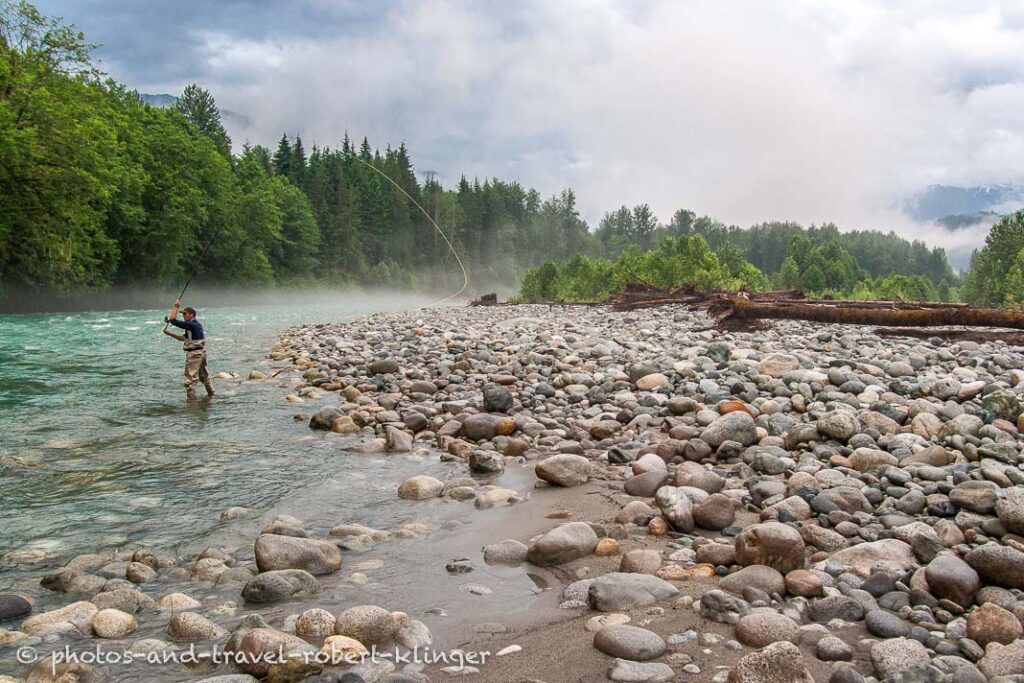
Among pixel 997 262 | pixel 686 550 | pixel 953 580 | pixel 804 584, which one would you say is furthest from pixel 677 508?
pixel 997 262

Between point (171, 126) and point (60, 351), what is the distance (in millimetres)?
41883

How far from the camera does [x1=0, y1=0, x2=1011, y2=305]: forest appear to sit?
26.2 m

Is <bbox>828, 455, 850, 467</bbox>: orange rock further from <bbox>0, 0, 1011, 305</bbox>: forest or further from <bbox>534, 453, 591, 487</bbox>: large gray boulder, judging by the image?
<bbox>0, 0, 1011, 305</bbox>: forest

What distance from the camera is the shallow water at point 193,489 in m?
3.01

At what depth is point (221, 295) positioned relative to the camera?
52.0 meters

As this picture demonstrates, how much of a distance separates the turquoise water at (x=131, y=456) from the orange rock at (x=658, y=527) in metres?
2.57

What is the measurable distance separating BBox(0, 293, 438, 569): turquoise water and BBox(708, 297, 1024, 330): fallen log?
31.0ft

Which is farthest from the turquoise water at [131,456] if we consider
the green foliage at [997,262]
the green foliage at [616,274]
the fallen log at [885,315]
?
the green foliage at [997,262]

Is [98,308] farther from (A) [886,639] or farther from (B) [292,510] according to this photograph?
(A) [886,639]

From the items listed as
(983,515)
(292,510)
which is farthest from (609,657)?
(292,510)

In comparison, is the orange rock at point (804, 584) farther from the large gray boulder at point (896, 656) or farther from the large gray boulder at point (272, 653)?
the large gray boulder at point (272, 653)

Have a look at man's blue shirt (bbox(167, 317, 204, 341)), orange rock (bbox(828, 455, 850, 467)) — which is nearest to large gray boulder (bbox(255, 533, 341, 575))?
orange rock (bbox(828, 455, 850, 467))

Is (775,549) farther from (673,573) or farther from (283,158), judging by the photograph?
(283,158)

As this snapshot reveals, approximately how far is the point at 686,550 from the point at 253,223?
6430 cm
